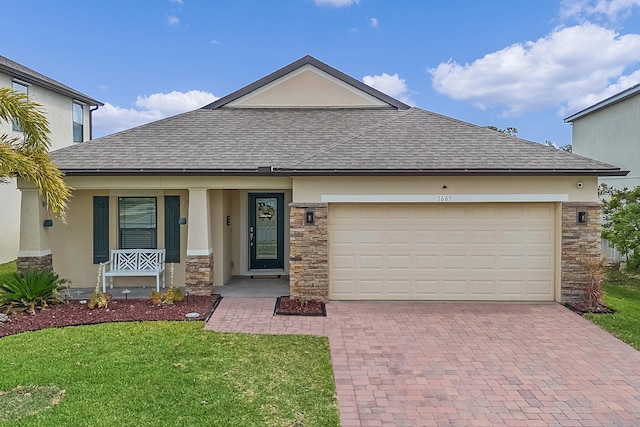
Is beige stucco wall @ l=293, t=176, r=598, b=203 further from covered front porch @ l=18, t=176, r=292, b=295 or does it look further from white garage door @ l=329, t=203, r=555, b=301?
covered front porch @ l=18, t=176, r=292, b=295

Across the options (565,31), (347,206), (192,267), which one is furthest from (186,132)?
(565,31)

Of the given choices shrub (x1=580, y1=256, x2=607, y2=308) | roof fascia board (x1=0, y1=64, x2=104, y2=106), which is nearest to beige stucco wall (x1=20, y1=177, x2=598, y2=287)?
shrub (x1=580, y1=256, x2=607, y2=308)

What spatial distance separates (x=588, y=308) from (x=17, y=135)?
20.5 metres

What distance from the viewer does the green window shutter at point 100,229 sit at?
10.8 metres

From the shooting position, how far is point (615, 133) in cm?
1719

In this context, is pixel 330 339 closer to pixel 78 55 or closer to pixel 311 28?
pixel 311 28

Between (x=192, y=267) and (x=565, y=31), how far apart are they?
722 inches

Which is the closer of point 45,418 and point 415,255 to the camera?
point 45,418

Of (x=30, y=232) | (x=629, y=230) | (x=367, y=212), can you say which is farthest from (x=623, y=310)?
(x=30, y=232)

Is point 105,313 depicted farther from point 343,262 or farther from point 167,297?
A: point 343,262

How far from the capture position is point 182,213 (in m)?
10.9

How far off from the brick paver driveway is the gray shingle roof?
121 inches

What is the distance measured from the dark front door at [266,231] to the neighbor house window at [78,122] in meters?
14.8

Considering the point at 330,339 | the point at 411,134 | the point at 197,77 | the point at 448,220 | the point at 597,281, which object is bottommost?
the point at 330,339
